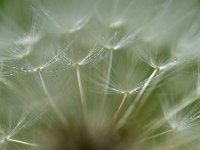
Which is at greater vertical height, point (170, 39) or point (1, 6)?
point (1, 6)

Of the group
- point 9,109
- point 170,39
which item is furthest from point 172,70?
point 9,109

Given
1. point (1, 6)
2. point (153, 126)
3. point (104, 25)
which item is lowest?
point (153, 126)

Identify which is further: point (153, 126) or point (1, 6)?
point (1, 6)

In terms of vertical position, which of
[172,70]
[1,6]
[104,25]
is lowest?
[172,70]

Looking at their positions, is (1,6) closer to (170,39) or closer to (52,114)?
(52,114)

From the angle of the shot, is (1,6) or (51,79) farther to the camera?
(1,6)

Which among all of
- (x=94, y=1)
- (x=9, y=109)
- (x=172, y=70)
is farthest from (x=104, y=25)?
(x=9, y=109)

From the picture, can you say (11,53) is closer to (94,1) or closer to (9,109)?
(9,109)

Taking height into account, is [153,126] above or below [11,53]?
A: below
